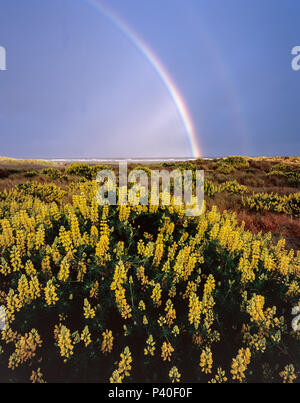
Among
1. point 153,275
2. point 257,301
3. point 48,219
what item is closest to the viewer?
point 257,301

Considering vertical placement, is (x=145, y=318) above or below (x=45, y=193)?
below

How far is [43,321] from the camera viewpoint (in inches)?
79.7

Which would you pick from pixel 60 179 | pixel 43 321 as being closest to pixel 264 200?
pixel 43 321

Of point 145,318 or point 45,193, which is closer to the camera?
point 145,318

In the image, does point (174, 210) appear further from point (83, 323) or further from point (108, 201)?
point (83, 323)

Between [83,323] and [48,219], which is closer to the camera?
[83,323]

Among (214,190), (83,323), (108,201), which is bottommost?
(83,323)

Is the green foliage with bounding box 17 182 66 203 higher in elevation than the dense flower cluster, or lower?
higher

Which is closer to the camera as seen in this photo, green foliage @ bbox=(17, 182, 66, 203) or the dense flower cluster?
the dense flower cluster

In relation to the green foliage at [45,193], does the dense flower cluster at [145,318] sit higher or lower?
lower

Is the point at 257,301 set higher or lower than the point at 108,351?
higher

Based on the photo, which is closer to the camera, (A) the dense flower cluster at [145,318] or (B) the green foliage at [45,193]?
(A) the dense flower cluster at [145,318]
